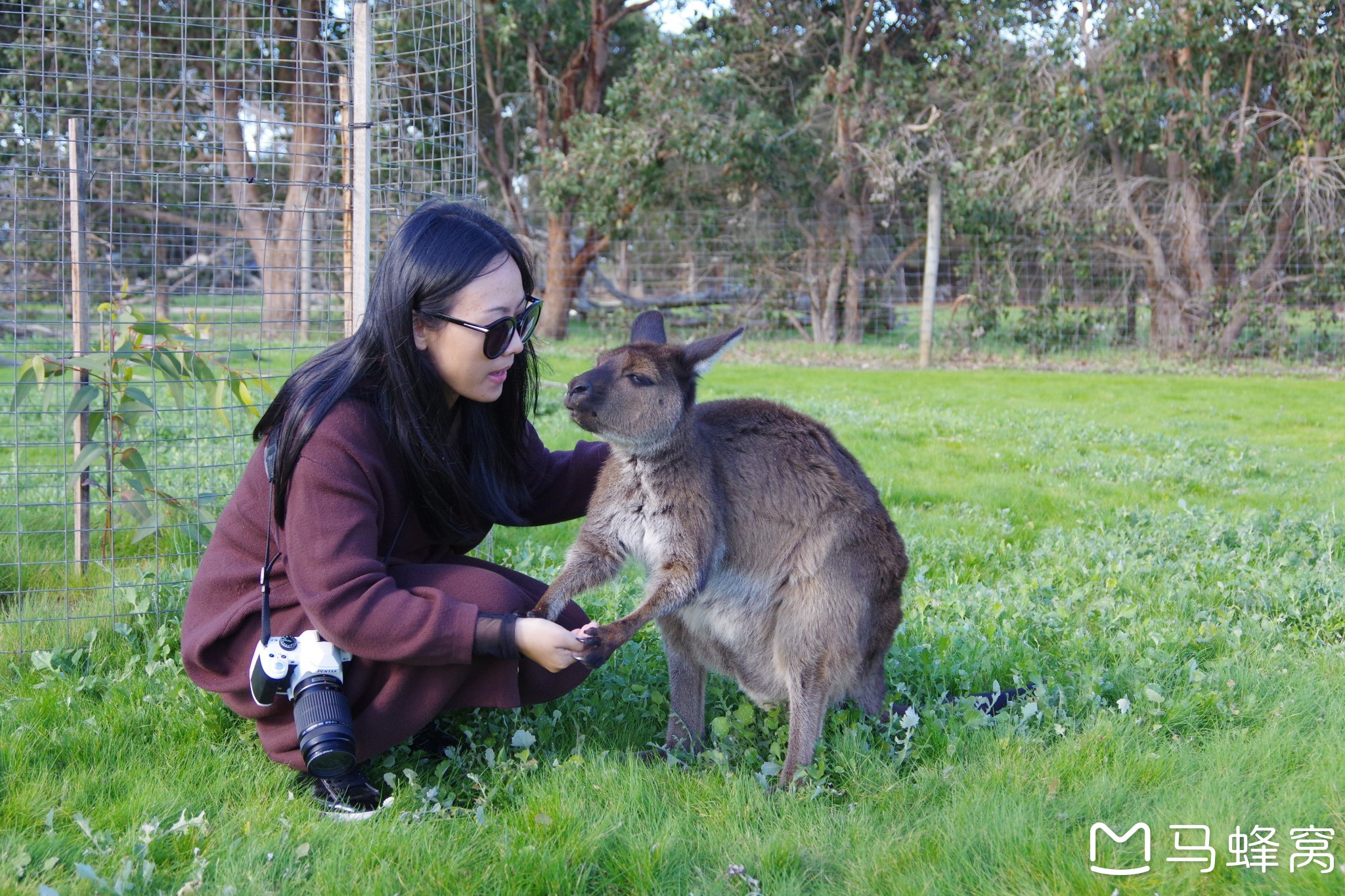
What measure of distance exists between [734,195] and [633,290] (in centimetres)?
207

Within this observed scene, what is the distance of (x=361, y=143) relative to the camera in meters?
3.31

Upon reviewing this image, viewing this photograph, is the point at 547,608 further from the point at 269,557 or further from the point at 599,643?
the point at 269,557

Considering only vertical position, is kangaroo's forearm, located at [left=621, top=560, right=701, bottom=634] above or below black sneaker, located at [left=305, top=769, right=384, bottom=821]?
above

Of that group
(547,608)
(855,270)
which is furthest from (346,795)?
(855,270)

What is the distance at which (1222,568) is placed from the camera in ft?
12.3

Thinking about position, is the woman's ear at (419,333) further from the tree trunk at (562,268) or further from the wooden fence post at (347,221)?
the tree trunk at (562,268)

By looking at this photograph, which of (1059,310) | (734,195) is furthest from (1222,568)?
(734,195)

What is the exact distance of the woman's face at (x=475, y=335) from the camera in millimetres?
2369

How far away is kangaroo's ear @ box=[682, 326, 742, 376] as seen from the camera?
252 centimetres

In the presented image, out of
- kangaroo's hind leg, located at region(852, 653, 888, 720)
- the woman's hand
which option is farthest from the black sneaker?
kangaroo's hind leg, located at region(852, 653, 888, 720)

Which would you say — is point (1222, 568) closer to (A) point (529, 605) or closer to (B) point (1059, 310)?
(A) point (529, 605)

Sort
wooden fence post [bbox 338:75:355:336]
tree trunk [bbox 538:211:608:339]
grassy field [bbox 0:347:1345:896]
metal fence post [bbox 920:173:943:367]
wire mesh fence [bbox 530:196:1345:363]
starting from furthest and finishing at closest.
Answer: tree trunk [bbox 538:211:608:339], metal fence post [bbox 920:173:943:367], wire mesh fence [bbox 530:196:1345:363], wooden fence post [bbox 338:75:355:336], grassy field [bbox 0:347:1345:896]

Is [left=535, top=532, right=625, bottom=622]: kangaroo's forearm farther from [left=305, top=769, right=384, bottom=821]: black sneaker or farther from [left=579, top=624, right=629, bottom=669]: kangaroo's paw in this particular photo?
[left=305, top=769, right=384, bottom=821]: black sneaker

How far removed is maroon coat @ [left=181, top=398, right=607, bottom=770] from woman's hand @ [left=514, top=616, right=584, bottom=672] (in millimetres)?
105
